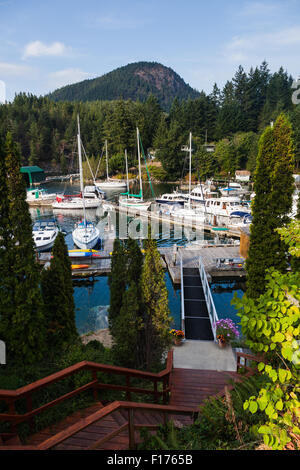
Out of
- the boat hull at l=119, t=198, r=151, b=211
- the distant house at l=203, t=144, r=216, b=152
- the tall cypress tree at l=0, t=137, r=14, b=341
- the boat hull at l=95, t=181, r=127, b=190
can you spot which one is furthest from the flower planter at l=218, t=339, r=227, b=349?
the distant house at l=203, t=144, r=216, b=152

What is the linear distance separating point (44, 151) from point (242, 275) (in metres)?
77.3

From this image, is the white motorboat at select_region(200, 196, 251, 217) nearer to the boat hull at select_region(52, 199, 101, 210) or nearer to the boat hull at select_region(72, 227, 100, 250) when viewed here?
the boat hull at select_region(72, 227, 100, 250)

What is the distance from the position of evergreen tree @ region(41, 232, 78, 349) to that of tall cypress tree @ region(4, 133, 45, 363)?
77 centimetres

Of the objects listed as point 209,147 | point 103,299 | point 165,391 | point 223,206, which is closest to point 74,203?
point 223,206

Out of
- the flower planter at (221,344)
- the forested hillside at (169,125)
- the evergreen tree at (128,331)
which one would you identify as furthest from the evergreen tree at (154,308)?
the forested hillside at (169,125)

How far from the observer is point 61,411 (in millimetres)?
5055

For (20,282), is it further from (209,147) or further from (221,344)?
(209,147)

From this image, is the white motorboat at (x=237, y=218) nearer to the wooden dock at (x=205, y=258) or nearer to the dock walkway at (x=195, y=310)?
the wooden dock at (x=205, y=258)

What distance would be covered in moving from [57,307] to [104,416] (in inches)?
215

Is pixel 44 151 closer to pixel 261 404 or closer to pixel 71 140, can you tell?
pixel 71 140

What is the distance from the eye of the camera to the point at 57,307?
8.05 m

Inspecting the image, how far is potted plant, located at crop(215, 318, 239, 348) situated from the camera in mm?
9516
